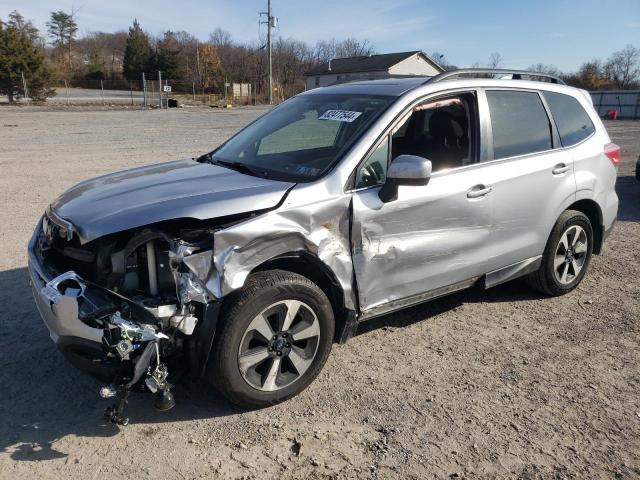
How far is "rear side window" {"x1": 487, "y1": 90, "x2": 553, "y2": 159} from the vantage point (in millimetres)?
4230

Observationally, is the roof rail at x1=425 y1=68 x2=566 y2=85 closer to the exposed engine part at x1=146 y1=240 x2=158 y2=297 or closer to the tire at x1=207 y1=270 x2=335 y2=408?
the tire at x1=207 y1=270 x2=335 y2=408

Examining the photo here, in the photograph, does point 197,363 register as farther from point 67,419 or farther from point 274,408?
point 67,419

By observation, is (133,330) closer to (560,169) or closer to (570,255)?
(560,169)

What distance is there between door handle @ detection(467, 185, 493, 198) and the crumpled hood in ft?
4.77

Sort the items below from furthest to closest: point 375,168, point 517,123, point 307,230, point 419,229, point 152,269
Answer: point 517,123 → point 419,229 → point 375,168 → point 307,230 → point 152,269

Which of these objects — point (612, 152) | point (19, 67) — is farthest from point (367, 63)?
point (612, 152)

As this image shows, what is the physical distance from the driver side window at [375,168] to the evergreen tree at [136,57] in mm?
72633

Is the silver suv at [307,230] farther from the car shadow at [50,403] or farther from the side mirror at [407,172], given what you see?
the car shadow at [50,403]

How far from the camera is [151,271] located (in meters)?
2.91

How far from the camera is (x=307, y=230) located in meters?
3.17

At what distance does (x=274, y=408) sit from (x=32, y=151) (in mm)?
13339

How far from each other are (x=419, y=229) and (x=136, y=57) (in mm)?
75075

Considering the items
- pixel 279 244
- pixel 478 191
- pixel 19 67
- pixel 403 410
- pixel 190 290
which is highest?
pixel 19 67

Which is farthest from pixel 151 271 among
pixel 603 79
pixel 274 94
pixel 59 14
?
pixel 59 14
